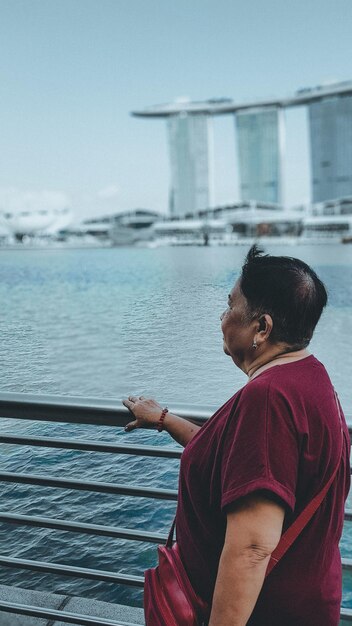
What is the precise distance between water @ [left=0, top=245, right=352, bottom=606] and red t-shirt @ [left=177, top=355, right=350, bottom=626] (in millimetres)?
295

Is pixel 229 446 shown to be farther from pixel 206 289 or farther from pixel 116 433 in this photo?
pixel 116 433

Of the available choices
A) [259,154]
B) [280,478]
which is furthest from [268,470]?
[259,154]

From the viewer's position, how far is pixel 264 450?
0.70 m

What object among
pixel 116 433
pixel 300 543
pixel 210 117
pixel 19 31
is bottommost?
pixel 116 433

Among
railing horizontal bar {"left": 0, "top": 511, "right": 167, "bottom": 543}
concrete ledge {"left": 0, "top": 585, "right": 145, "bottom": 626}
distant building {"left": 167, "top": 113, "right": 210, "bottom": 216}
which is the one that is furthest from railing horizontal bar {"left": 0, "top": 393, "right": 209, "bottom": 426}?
distant building {"left": 167, "top": 113, "right": 210, "bottom": 216}

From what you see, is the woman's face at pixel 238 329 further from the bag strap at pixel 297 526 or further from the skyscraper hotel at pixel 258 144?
the skyscraper hotel at pixel 258 144

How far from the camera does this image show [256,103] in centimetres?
2748

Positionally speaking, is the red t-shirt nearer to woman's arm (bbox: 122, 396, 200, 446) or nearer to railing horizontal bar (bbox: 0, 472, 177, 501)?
woman's arm (bbox: 122, 396, 200, 446)

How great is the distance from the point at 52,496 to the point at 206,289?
265 cm

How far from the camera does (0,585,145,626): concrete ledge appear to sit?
5.25ft

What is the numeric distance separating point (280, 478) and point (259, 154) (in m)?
34.7

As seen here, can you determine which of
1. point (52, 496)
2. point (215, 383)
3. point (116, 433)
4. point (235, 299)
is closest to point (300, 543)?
point (235, 299)

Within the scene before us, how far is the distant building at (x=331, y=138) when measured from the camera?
18859 mm

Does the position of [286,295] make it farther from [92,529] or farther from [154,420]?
[92,529]
